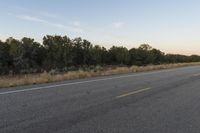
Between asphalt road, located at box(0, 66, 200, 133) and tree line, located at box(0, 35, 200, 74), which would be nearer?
asphalt road, located at box(0, 66, 200, 133)

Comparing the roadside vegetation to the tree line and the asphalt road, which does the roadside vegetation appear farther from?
the asphalt road

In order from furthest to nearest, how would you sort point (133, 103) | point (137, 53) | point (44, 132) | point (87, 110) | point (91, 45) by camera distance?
point (137, 53), point (91, 45), point (133, 103), point (87, 110), point (44, 132)

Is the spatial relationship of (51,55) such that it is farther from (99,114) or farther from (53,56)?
(99,114)

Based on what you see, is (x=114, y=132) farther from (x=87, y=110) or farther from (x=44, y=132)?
(x=87, y=110)

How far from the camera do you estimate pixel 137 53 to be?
10725cm

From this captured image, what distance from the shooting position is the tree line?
5853 centimetres

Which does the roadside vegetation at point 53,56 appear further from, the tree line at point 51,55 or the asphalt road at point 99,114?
the asphalt road at point 99,114

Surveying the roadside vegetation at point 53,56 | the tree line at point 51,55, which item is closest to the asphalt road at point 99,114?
the roadside vegetation at point 53,56

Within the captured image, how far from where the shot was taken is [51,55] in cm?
6775

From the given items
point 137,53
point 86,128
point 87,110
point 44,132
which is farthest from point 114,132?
point 137,53

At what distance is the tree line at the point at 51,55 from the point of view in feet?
192

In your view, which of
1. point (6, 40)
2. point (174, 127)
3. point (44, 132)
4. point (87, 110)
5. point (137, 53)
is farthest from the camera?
point (137, 53)

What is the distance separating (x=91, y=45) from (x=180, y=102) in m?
75.1

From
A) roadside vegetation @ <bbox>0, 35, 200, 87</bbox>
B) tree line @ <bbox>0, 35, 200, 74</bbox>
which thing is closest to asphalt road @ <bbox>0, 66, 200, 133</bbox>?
roadside vegetation @ <bbox>0, 35, 200, 87</bbox>
